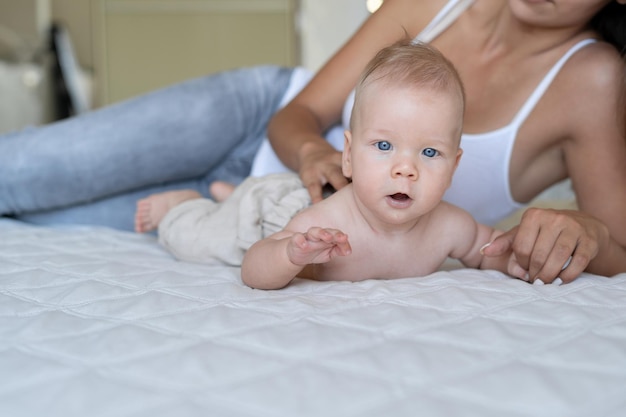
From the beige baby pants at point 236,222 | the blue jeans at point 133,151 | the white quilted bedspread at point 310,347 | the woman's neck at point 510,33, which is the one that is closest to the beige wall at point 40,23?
the blue jeans at point 133,151

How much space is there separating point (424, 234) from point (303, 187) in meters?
0.25

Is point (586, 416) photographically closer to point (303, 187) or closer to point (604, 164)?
point (303, 187)

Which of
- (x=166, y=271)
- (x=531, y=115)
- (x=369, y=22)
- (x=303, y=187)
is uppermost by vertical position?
(x=369, y=22)

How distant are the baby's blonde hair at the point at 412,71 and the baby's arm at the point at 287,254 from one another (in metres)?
0.22

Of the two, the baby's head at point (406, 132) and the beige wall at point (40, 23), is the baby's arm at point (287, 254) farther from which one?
the beige wall at point (40, 23)

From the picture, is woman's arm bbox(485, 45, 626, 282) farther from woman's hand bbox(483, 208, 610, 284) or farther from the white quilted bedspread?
the white quilted bedspread

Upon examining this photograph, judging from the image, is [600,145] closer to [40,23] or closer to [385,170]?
[385,170]

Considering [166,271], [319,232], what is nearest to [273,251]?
[319,232]

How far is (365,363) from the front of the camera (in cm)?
67

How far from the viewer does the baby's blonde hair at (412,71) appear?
0.98 metres

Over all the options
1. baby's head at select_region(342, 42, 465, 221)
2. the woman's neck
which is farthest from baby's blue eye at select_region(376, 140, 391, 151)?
the woman's neck

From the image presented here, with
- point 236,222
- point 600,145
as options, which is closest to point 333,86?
point 236,222

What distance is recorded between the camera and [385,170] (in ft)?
3.23

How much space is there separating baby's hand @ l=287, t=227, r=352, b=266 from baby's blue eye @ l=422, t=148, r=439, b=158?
0.18 metres
